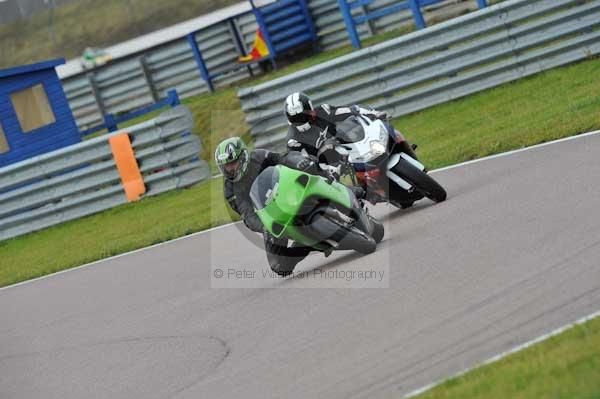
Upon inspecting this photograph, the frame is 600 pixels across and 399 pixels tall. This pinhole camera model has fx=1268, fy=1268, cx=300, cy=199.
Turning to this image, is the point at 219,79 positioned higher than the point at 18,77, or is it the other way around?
the point at 18,77

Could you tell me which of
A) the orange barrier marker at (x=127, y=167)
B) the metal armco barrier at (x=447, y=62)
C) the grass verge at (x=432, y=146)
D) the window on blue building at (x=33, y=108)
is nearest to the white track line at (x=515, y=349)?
the grass verge at (x=432, y=146)

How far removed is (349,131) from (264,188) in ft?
6.23

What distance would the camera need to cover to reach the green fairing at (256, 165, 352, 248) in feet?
33.4

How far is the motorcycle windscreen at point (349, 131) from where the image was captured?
39.4 ft

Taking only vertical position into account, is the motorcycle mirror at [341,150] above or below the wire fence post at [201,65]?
above

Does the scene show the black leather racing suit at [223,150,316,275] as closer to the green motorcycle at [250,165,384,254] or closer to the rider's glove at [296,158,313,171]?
the green motorcycle at [250,165,384,254]

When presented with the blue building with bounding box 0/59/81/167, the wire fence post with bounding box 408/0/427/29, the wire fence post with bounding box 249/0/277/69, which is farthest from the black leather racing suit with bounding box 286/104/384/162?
the wire fence post with bounding box 249/0/277/69

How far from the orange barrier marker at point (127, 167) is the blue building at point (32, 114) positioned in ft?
24.9

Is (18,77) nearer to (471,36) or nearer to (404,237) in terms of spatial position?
(471,36)

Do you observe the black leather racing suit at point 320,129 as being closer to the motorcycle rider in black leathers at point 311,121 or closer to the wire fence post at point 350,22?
the motorcycle rider in black leathers at point 311,121

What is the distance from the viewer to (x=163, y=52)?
33.5 metres

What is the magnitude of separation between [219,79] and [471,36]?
1466cm

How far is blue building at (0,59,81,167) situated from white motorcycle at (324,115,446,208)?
1642cm

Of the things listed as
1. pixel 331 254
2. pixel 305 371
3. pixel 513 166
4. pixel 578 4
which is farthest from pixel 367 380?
pixel 578 4
